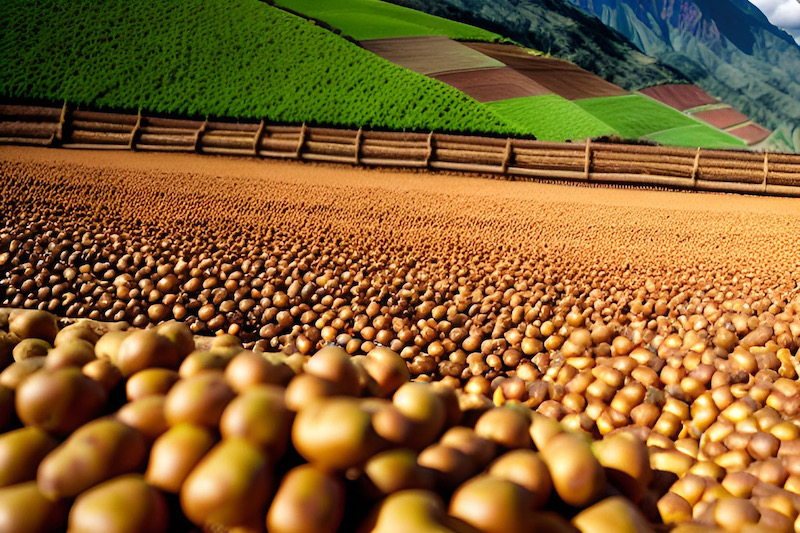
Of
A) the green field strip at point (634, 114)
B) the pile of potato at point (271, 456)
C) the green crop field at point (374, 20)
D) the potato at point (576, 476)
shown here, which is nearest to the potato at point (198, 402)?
the pile of potato at point (271, 456)

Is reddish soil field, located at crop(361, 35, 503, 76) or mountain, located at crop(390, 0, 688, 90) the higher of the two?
mountain, located at crop(390, 0, 688, 90)

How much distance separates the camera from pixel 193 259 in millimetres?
4246

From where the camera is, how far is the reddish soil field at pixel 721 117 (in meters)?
31.6

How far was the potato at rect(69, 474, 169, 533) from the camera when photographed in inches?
40.3

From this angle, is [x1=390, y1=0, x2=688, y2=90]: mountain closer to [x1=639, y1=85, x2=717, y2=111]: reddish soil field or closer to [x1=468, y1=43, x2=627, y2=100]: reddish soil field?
[x1=639, y1=85, x2=717, y2=111]: reddish soil field

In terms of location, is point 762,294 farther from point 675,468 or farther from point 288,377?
point 288,377

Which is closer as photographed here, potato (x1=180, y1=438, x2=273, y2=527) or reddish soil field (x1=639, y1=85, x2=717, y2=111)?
potato (x1=180, y1=438, x2=273, y2=527)

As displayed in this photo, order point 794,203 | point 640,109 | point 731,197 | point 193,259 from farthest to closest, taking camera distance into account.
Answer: point 640,109, point 731,197, point 794,203, point 193,259

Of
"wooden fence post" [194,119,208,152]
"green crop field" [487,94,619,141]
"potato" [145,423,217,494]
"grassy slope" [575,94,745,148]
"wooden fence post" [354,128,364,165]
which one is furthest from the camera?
"grassy slope" [575,94,745,148]

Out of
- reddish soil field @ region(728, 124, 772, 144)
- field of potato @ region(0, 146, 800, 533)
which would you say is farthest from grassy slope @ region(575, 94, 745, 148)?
field of potato @ region(0, 146, 800, 533)

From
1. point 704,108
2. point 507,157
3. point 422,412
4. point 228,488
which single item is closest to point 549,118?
point 507,157

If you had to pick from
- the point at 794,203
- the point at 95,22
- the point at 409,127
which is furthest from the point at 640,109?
the point at 95,22

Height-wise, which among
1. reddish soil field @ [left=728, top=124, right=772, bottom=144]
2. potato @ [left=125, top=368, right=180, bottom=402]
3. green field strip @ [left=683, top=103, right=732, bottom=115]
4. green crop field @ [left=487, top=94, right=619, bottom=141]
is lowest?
potato @ [left=125, top=368, right=180, bottom=402]

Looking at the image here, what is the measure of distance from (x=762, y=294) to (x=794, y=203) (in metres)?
5.32
